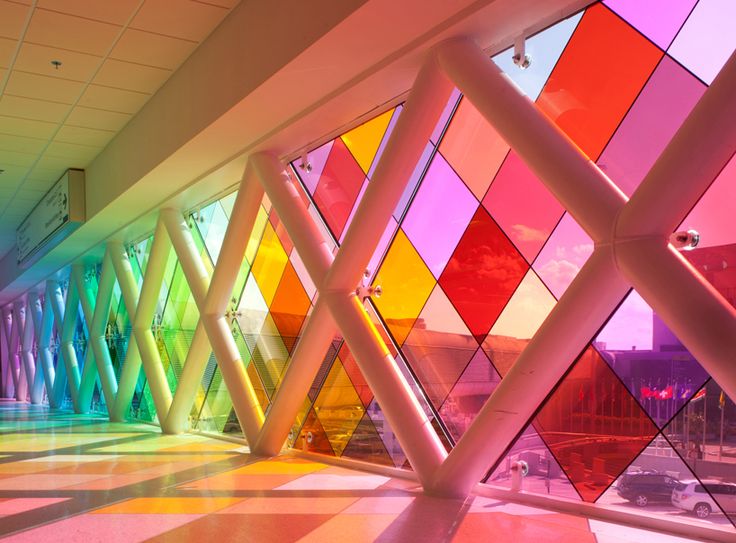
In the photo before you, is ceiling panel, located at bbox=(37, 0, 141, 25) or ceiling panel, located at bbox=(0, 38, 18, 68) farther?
ceiling panel, located at bbox=(0, 38, 18, 68)

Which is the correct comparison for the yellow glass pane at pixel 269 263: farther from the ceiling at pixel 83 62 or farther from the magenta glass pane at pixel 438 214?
the magenta glass pane at pixel 438 214

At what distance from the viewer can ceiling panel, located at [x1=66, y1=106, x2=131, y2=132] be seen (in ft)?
36.5

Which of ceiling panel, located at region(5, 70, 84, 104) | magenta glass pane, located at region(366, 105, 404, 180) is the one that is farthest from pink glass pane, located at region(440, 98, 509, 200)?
ceiling panel, located at region(5, 70, 84, 104)

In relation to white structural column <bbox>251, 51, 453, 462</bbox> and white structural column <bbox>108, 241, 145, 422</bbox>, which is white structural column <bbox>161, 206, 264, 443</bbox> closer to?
white structural column <bbox>251, 51, 453, 462</bbox>

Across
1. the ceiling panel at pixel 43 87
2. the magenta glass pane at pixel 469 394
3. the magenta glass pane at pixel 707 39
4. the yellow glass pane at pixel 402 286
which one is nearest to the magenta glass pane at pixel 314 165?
the yellow glass pane at pixel 402 286

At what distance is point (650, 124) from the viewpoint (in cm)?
577

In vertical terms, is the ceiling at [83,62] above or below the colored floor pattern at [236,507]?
above

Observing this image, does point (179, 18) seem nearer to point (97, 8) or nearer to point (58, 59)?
point (97, 8)

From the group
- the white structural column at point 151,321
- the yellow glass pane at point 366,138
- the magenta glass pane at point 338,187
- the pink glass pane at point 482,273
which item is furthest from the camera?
the white structural column at point 151,321

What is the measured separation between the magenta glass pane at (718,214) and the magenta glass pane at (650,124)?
0.50 m

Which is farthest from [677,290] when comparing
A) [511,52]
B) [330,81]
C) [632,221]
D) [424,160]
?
[330,81]

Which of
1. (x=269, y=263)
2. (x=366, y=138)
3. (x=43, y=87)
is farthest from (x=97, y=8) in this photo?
(x=269, y=263)

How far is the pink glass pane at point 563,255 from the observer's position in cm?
630

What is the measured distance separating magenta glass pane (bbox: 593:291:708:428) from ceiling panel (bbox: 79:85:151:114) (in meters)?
7.42
